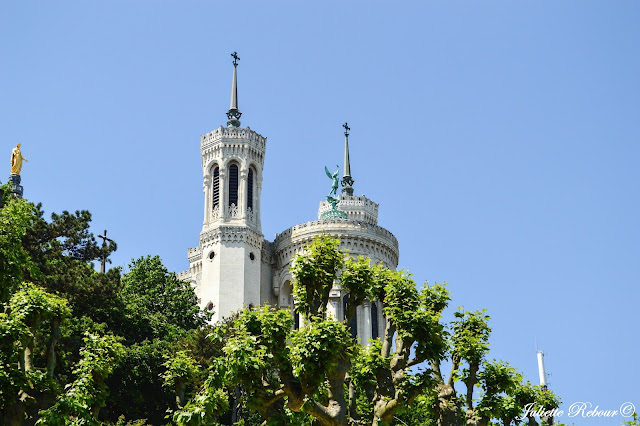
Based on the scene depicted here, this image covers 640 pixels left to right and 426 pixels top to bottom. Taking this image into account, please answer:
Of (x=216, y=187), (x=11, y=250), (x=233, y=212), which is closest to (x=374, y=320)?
(x=233, y=212)

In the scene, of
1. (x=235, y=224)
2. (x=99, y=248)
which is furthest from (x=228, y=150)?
(x=99, y=248)

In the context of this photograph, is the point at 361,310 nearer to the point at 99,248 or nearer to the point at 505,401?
the point at 99,248

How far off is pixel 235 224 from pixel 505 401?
3508 centimetres

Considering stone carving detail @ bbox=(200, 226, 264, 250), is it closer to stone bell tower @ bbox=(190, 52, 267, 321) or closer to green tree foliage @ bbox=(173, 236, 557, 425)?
stone bell tower @ bbox=(190, 52, 267, 321)

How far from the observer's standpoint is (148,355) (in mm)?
42625

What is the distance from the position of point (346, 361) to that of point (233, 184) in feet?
135

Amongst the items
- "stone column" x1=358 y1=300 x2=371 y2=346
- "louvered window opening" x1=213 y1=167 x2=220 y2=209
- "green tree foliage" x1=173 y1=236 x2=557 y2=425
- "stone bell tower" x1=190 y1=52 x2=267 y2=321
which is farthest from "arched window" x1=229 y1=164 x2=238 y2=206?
"green tree foliage" x1=173 y1=236 x2=557 y2=425

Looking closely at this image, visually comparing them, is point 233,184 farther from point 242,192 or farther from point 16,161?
point 16,161

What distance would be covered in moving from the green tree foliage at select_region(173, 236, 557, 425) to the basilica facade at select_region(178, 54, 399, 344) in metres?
29.8

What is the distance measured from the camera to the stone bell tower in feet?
202

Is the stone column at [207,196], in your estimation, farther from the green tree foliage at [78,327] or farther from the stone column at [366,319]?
the stone column at [366,319]

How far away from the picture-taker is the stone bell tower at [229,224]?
61719 millimetres

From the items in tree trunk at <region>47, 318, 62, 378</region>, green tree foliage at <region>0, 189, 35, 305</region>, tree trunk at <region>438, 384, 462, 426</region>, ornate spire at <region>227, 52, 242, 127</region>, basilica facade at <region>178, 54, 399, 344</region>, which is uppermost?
ornate spire at <region>227, 52, 242, 127</region>

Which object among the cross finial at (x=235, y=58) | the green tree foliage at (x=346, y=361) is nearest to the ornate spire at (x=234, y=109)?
the cross finial at (x=235, y=58)
